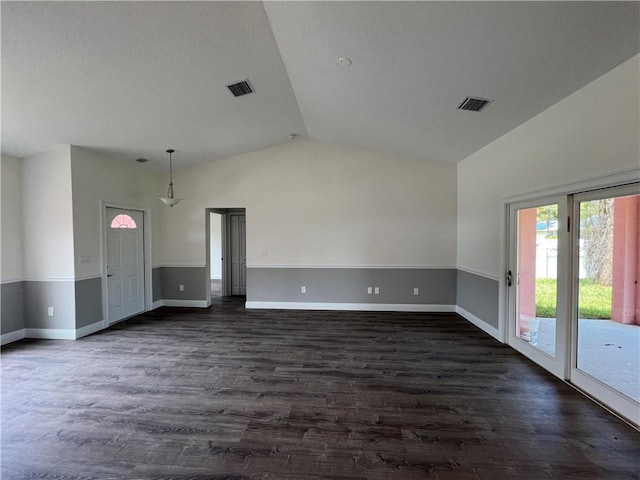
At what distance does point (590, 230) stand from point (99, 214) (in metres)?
6.25

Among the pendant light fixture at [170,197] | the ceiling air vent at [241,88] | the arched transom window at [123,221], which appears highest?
the ceiling air vent at [241,88]

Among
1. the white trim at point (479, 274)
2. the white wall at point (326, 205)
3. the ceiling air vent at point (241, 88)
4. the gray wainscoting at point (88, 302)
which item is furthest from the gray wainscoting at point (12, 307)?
the white trim at point (479, 274)

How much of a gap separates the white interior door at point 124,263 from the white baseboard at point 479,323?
236 inches

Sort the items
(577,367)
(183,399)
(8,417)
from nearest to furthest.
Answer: (8,417) → (183,399) → (577,367)

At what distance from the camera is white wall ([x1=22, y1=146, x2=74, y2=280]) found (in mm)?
4016

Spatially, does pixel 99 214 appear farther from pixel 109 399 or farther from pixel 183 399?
pixel 183 399

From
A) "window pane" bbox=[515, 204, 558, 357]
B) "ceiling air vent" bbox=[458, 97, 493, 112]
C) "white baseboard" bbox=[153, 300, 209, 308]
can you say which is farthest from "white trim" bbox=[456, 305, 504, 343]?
"white baseboard" bbox=[153, 300, 209, 308]

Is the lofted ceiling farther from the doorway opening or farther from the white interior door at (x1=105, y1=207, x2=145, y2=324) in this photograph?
the doorway opening

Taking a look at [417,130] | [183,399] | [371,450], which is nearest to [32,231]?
[183,399]

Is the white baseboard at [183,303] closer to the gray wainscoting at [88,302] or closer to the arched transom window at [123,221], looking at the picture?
the gray wainscoting at [88,302]

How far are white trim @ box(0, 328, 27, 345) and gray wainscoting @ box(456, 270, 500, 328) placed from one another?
22.3ft

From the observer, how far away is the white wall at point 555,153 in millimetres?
2131

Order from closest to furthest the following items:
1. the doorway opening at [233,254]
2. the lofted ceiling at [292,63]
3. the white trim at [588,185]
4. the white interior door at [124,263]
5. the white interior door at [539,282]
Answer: the lofted ceiling at [292,63] → the white trim at [588,185] → the white interior door at [539,282] → the white interior door at [124,263] → the doorway opening at [233,254]

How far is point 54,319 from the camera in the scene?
411cm
